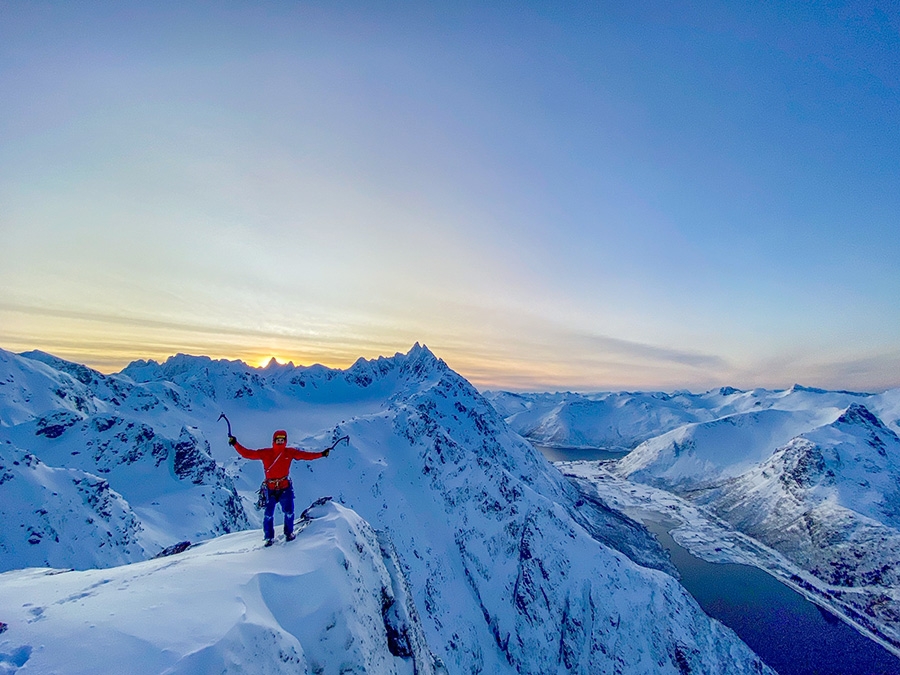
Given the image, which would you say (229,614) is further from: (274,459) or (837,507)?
(837,507)

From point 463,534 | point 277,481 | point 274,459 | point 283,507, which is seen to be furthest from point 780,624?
point 274,459

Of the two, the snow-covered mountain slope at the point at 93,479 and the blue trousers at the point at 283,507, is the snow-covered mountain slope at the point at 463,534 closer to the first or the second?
the snow-covered mountain slope at the point at 93,479

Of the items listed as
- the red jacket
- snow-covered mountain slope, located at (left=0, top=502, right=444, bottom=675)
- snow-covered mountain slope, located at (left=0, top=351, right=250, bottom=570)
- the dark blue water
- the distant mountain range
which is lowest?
the dark blue water

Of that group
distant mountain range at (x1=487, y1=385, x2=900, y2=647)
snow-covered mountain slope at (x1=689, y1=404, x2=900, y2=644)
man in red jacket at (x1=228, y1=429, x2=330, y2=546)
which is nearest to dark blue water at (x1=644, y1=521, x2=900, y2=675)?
distant mountain range at (x1=487, y1=385, x2=900, y2=647)

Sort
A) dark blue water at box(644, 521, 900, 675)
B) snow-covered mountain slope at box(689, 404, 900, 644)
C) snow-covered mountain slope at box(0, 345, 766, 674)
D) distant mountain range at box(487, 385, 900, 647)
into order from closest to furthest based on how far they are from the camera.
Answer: snow-covered mountain slope at box(0, 345, 766, 674) < dark blue water at box(644, 521, 900, 675) < distant mountain range at box(487, 385, 900, 647) < snow-covered mountain slope at box(689, 404, 900, 644)

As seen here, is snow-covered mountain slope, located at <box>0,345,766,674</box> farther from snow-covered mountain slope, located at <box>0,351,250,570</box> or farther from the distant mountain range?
the distant mountain range

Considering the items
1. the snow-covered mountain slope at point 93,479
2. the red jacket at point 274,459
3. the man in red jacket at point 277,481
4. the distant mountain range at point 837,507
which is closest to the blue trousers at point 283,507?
the man in red jacket at point 277,481
